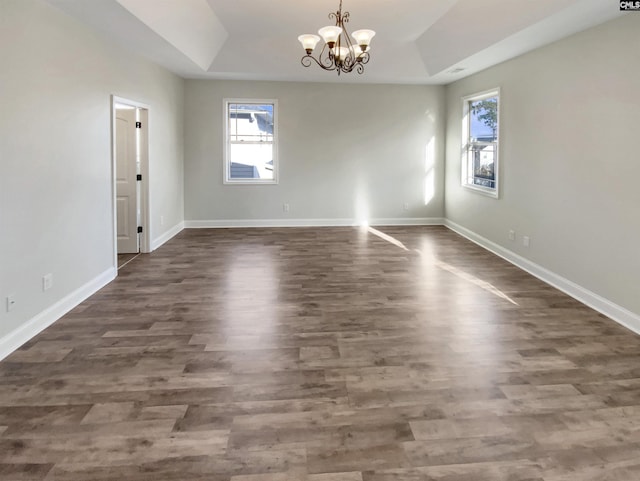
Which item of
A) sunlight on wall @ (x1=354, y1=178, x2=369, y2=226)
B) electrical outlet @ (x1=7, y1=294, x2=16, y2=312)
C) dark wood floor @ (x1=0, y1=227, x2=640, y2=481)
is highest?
sunlight on wall @ (x1=354, y1=178, x2=369, y2=226)

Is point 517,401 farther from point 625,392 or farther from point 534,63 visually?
point 534,63

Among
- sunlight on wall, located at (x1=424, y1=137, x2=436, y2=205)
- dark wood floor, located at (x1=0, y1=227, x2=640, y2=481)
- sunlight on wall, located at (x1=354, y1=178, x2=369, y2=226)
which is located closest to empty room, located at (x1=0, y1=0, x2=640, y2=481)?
dark wood floor, located at (x1=0, y1=227, x2=640, y2=481)

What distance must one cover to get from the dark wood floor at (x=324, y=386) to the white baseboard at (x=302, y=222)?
3.45 meters

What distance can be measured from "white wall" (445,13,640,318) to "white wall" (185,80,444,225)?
89.6 inches

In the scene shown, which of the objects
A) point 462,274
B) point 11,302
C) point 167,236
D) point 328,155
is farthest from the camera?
point 328,155

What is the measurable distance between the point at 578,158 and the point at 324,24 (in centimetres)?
344

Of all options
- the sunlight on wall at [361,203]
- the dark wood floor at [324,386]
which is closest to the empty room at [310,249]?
the dark wood floor at [324,386]

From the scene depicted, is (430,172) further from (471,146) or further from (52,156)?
(52,156)

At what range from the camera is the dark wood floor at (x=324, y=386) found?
2.00 metres

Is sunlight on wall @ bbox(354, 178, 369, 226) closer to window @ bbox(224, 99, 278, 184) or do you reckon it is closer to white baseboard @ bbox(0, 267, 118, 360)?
window @ bbox(224, 99, 278, 184)

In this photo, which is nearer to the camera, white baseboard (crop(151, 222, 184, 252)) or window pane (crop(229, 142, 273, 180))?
white baseboard (crop(151, 222, 184, 252))

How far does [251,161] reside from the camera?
8.24m

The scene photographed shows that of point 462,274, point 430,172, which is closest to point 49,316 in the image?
point 462,274

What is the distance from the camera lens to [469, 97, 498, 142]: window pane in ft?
20.8
